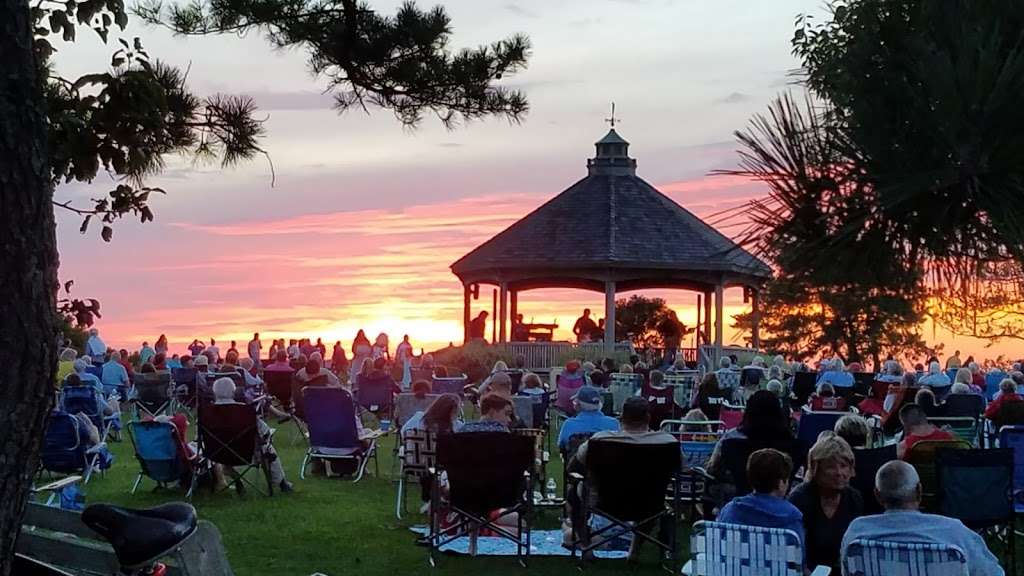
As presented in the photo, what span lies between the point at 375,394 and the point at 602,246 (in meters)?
17.4

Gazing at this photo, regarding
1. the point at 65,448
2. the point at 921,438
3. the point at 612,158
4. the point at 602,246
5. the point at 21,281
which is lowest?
the point at 65,448

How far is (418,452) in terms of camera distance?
11.2m

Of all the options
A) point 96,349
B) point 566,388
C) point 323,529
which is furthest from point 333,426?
point 96,349

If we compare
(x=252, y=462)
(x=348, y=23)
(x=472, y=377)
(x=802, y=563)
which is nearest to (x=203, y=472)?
(x=252, y=462)

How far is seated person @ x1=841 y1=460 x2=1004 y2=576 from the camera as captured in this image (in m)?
5.71

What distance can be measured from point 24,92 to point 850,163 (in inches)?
91.1

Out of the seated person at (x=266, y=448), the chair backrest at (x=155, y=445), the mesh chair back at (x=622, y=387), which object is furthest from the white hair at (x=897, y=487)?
the mesh chair back at (x=622, y=387)

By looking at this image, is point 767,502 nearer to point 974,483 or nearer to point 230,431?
point 974,483

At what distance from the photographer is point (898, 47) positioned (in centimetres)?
422

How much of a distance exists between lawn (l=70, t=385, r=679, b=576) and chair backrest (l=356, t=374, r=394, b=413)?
388cm

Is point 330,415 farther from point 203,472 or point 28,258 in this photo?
point 28,258

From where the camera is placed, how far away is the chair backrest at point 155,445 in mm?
11883

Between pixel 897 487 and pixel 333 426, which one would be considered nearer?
pixel 897 487

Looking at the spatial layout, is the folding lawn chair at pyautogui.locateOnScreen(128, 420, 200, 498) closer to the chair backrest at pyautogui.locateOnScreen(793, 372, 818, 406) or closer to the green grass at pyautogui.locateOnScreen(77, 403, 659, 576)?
the green grass at pyautogui.locateOnScreen(77, 403, 659, 576)
